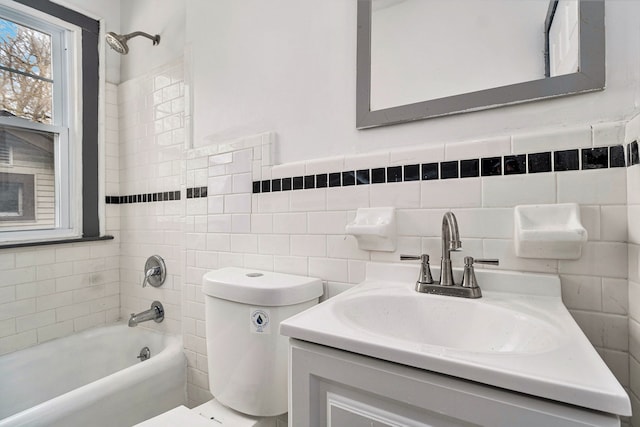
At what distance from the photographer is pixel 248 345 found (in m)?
1.04

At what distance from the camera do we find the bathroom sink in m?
0.68

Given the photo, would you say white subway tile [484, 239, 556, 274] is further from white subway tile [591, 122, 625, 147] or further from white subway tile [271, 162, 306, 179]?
white subway tile [271, 162, 306, 179]

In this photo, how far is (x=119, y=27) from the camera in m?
2.14

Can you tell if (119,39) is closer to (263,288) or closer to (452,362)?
(263,288)

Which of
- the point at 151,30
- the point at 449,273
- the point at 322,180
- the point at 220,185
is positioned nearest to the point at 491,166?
the point at 449,273

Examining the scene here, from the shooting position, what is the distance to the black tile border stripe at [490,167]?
0.74 meters

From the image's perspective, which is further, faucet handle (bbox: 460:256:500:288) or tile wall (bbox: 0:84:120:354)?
tile wall (bbox: 0:84:120:354)

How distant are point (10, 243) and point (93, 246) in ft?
1.25

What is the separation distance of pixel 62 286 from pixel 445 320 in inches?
83.1

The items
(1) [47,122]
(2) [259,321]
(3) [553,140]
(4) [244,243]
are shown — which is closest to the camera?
(3) [553,140]

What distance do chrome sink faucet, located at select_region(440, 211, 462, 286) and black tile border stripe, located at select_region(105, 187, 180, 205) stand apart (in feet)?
4.82

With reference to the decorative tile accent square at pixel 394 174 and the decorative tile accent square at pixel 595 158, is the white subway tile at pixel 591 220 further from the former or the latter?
the decorative tile accent square at pixel 394 174

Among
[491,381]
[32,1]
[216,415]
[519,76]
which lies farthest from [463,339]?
[32,1]

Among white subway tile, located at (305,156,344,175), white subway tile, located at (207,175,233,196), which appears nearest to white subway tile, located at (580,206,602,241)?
white subway tile, located at (305,156,344,175)
